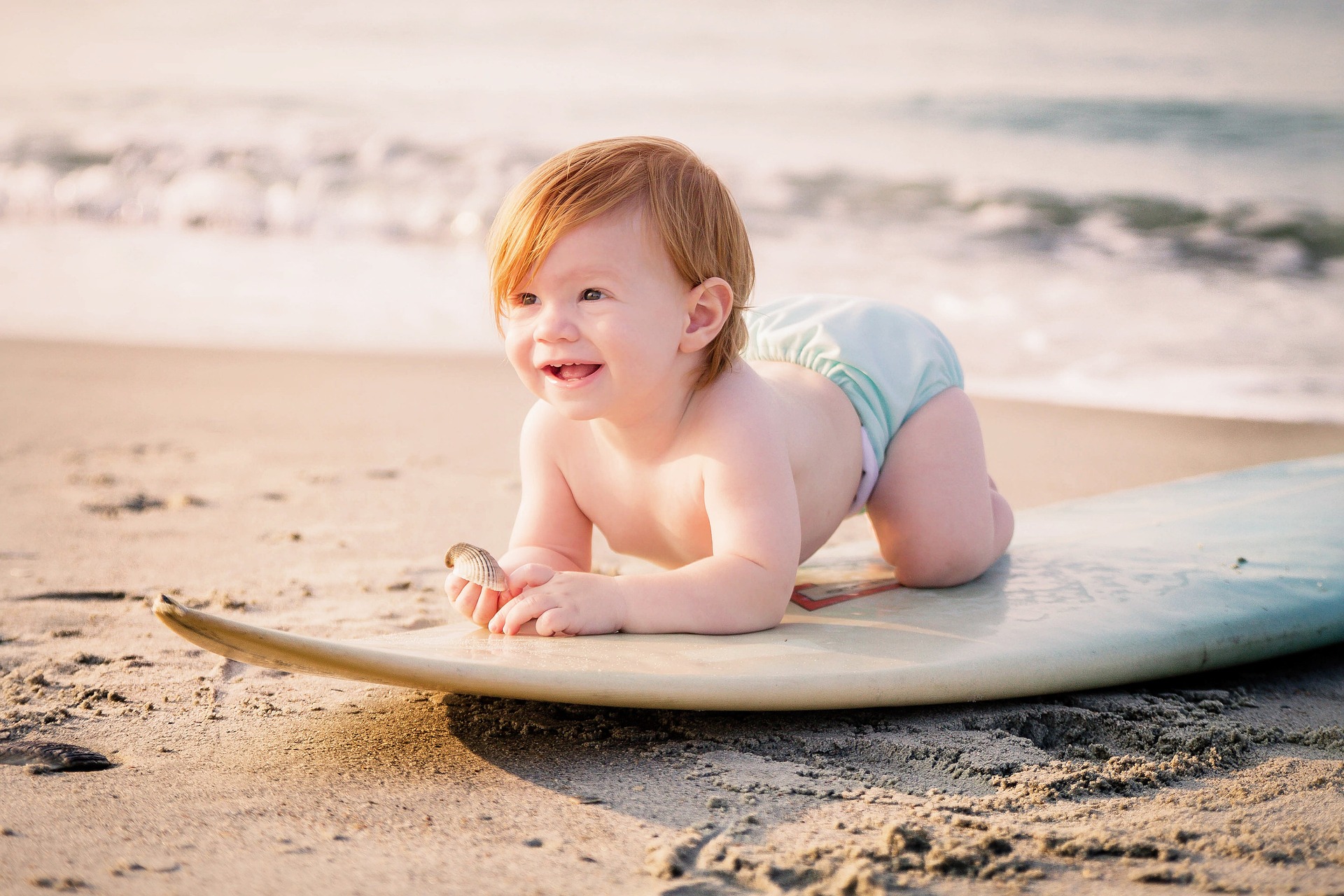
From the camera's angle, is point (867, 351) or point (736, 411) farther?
point (867, 351)

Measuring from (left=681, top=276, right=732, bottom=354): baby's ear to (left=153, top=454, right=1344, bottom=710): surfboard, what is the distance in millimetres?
411

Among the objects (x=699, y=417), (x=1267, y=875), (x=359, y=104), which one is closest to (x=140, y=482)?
(x=699, y=417)

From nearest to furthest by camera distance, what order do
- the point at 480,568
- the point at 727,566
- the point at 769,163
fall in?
the point at 480,568 → the point at 727,566 → the point at 769,163

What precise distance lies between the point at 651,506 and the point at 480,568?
0.37 meters

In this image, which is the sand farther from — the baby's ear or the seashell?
the baby's ear

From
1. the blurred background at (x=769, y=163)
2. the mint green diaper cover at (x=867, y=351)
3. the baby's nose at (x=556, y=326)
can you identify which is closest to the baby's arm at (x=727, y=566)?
the baby's nose at (x=556, y=326)

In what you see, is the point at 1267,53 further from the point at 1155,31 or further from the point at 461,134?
the point at 461,134

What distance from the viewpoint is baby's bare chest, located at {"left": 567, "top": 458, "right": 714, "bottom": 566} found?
202cm

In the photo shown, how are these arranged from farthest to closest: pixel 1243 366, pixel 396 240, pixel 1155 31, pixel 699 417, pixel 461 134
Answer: pixel 1155 31
pixel 461 134
pixel 396 240
pixel 1243 366
pixel 699 417

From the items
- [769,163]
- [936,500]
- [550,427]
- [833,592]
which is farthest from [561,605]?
[769,163]

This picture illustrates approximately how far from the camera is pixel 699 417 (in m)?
1.98

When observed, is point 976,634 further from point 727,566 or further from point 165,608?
point 165,608

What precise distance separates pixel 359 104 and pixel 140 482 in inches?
315

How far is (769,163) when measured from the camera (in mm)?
8953
